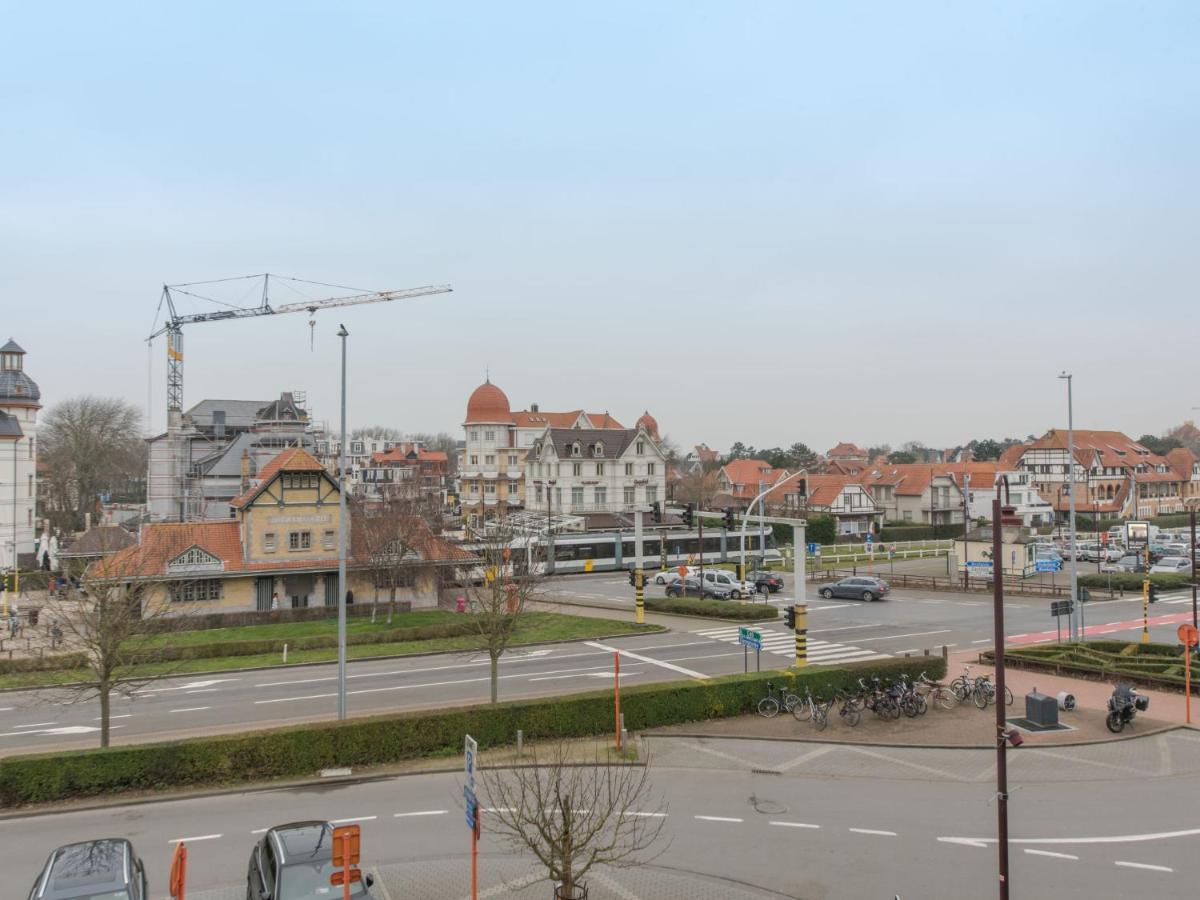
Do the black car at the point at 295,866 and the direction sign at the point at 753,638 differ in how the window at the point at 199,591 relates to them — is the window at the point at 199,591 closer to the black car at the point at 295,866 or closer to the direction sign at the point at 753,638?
the direction sign at the point at 753,638

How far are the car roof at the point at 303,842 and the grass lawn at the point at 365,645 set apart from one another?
16371mm

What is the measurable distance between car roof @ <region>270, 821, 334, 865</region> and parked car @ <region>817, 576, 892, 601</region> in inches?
1539

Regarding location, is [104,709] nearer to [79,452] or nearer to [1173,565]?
[1173,565]

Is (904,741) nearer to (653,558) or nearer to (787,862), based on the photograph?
(787,862)

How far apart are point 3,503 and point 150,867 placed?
64.6 meters

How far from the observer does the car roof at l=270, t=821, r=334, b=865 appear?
11211 millimetres

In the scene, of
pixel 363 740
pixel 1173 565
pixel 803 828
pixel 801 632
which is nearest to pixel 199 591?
pixel 363 740

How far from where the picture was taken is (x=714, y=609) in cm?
4006

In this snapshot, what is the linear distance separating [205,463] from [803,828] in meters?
72.5

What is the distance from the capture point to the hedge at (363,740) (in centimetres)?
1675

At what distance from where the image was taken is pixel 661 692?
70.8 ft

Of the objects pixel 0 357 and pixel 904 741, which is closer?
pixel 904 741

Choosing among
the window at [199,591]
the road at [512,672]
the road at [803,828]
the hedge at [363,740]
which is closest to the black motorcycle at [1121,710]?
the road at [803,828]

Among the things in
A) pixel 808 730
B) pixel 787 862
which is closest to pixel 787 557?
pixel 808 730
